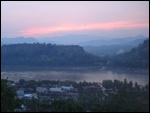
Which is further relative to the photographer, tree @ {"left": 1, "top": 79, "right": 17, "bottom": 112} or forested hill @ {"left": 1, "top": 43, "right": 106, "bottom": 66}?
forested hill @ {"left": 1, "top": 43, "right": 106, "bottom": 66}

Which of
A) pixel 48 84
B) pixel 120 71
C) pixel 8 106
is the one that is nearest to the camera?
pixel 8 106

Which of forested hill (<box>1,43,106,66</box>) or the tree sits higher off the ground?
forested hill (<box>1,43,106,66</box>)

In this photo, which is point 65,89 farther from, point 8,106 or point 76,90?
point 8,106

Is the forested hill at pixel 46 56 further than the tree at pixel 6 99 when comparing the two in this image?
Yes

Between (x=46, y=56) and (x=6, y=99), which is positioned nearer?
(x=6, y=99)

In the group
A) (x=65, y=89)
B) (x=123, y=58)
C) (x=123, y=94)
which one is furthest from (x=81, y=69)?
(x=123, y=94)

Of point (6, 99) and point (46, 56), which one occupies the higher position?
Result: point (46, 56)

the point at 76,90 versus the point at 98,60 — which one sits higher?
the point at 98,60

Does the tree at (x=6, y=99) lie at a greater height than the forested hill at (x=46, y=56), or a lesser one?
lesser
